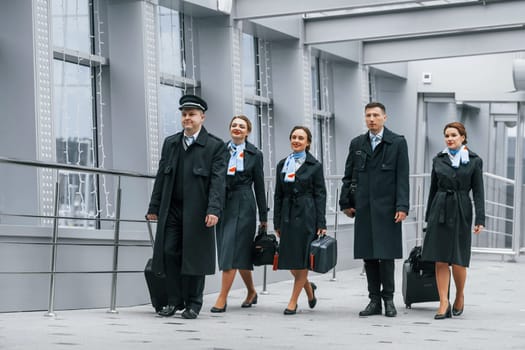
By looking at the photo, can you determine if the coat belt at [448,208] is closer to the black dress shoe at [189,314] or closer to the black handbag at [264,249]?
the black handbag at [264,249]

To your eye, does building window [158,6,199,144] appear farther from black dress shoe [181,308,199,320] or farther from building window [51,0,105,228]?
black dress shoe [181,308,199,320]

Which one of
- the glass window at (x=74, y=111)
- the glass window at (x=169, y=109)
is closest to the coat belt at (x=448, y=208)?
the glass window at (x=74, y=111)

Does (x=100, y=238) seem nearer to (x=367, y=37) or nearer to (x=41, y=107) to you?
(x=41, y=107)

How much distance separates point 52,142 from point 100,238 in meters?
0.86

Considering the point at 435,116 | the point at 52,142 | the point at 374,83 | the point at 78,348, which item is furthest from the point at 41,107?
the point at 435,116

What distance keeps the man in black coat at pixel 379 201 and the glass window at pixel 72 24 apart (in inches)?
119

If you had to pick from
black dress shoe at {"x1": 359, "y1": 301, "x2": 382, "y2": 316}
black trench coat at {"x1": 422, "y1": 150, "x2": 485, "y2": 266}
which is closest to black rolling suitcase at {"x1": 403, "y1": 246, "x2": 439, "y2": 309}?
black trench coat at {"x1": 422, "y1": 150, "x2": 485, "y2": 266}

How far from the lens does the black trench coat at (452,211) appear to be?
7.88m

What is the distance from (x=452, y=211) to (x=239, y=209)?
5.18 feet

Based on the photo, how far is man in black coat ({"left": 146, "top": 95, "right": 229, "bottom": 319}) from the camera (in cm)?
744

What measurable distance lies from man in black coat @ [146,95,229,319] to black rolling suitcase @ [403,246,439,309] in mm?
1704

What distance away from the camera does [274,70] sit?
13.8m

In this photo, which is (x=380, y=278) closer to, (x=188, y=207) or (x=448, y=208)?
(x=448, y=208)

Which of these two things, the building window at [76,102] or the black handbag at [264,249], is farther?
the building window at [76,102]
